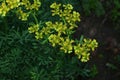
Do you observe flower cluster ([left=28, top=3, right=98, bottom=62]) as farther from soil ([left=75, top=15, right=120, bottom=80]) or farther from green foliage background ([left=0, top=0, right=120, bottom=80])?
soil ([left=75, top=15, right=120, bottom=80])

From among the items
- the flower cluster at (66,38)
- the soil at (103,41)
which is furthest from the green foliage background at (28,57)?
the soil at (103,41)

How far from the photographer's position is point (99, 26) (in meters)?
5.82

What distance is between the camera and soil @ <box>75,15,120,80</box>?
5340mm

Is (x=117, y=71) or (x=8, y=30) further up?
(x=8, y=30)

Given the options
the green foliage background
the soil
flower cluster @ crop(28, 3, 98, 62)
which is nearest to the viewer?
flower cluster @ crop(28, 3, 98, 62)

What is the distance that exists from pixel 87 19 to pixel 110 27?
43 cm

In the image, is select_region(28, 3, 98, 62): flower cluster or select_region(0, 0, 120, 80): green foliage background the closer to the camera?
select_region(28, 3, 98, 62): flower cluster

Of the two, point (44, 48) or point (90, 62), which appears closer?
point (44, 48)

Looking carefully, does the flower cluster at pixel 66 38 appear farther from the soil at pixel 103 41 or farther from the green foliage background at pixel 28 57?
the soil at pixel 103 41

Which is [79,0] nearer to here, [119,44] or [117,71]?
[119,44]

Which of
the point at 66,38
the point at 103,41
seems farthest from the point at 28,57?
the point at 103,41

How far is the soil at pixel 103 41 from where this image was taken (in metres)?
5.34

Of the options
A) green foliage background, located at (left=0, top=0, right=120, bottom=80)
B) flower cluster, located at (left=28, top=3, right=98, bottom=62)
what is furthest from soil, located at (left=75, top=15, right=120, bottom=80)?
flower cluster, located at (left=28, top=3, right=98, bottom=62)

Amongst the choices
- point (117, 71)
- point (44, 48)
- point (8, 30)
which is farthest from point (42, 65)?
point (117, 71)
